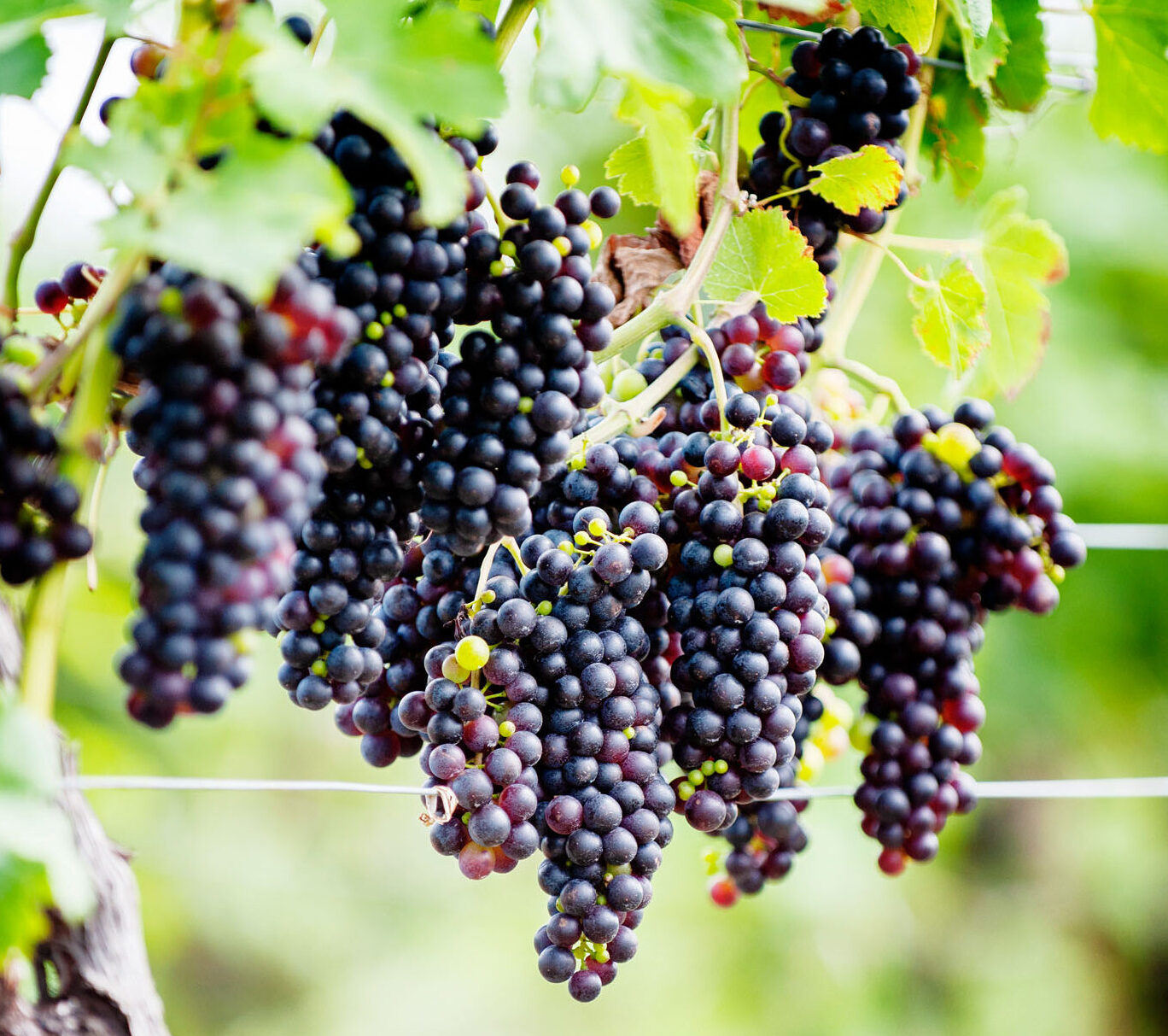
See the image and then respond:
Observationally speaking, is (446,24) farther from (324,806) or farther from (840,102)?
(324,806)

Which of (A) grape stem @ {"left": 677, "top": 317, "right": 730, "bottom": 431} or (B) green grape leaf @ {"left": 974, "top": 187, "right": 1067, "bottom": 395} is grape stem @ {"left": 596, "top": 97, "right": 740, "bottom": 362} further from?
(B) green grape leaf @ {"left": 974, "top": 187, "right": 1067, "bottom": 395}

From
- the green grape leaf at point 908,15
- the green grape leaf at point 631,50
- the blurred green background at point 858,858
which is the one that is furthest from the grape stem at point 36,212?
the blurred green background at point 858,858

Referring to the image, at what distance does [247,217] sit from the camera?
39cm

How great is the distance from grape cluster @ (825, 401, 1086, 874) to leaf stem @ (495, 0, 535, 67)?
409mm

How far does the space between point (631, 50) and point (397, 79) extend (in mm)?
129

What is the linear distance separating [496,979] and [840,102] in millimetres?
2484

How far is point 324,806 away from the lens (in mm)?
3189

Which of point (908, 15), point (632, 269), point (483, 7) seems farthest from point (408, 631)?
point (908, 15)

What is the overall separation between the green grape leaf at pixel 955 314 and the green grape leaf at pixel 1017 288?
0.23 feet

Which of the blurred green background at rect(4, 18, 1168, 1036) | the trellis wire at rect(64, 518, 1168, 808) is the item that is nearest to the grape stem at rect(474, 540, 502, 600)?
the trellis wire at rect(64, 518, 1168, 808)

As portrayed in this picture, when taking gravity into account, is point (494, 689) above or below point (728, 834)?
above

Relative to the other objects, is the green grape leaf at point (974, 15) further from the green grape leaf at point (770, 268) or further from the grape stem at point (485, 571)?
the grape stem at point (485, 571)

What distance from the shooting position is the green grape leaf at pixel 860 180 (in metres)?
0.69

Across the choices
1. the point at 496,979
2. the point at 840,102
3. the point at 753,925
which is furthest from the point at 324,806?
the point at 840,102
